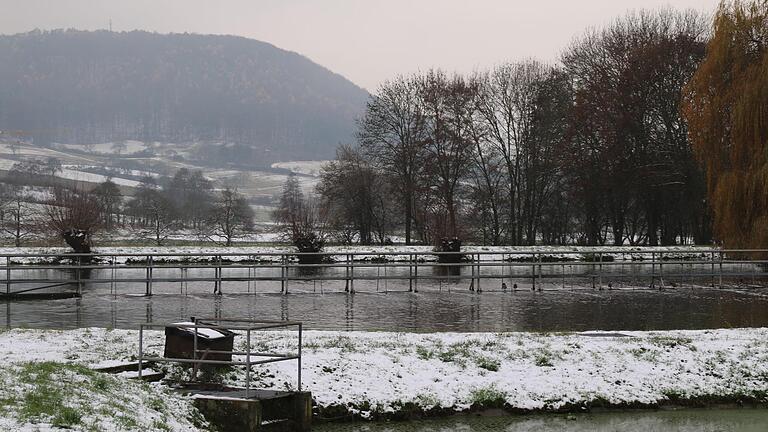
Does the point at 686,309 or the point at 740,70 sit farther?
the point at 740,70

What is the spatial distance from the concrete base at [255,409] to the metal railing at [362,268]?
14178mm

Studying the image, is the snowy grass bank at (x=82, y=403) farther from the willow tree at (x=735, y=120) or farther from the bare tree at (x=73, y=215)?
the bare tree at (x=73, y=215)

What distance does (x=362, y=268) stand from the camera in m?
40.1

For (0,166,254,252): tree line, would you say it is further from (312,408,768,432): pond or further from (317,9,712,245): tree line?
(312,408,768,432): pond

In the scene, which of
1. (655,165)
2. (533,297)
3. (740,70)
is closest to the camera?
(533,297)

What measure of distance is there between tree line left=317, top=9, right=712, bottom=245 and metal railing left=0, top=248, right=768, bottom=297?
967cm

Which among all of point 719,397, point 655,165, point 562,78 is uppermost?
point 562,78

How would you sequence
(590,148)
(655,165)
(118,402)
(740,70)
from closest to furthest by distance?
(118,402) < (740,70) < (655,165) < (590,148)

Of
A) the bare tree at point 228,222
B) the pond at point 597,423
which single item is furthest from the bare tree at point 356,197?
the pond at point 597,423

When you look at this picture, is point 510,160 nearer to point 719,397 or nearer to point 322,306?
point 322,306

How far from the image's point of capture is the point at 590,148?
56.7 metres

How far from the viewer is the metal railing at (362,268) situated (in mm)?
26938

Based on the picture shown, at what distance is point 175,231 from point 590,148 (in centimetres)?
4829

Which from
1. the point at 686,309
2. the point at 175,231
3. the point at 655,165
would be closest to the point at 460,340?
the point at 686,309
